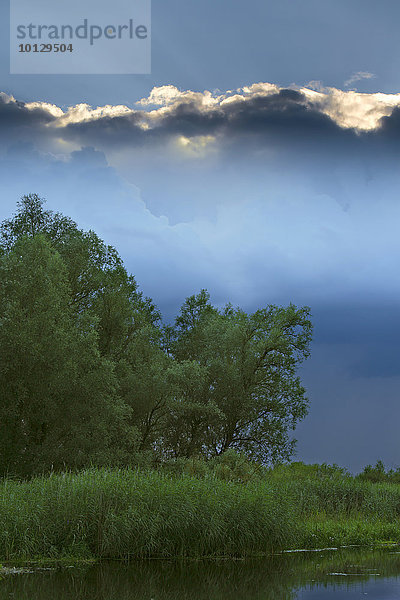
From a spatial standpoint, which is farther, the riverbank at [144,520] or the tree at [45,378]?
the tree at [45,378]

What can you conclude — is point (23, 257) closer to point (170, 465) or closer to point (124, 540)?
point (170, 465)

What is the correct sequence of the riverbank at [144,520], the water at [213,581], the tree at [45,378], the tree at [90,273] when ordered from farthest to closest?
1. the tree at [90,273]
2. the tree at [45,378]
3. the riverbank at [144,520]
4. the water at [213,581]

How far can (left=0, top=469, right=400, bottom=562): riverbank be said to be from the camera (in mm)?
16016

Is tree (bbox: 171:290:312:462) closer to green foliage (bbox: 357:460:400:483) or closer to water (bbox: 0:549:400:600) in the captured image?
green foliage (bbox: 357:460:400:483)

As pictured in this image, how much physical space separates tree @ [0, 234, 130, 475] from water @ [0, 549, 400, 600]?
1273cm

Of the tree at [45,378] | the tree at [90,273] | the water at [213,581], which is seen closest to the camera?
the water at [213,581]

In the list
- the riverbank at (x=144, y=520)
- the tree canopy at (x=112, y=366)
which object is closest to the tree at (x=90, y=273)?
the tree canopy at (x=112, y=366)

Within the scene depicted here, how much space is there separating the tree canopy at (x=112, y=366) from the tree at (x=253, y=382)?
71 mm

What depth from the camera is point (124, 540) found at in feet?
53.7

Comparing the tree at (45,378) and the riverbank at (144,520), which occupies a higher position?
the tree at (45,378)

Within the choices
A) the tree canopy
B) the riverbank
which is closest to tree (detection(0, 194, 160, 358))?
the tree canopy

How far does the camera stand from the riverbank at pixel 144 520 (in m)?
16.0

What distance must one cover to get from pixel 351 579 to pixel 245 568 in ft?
8.59

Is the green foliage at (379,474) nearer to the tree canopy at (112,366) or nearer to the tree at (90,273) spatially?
the tree canopy at (112,366)
